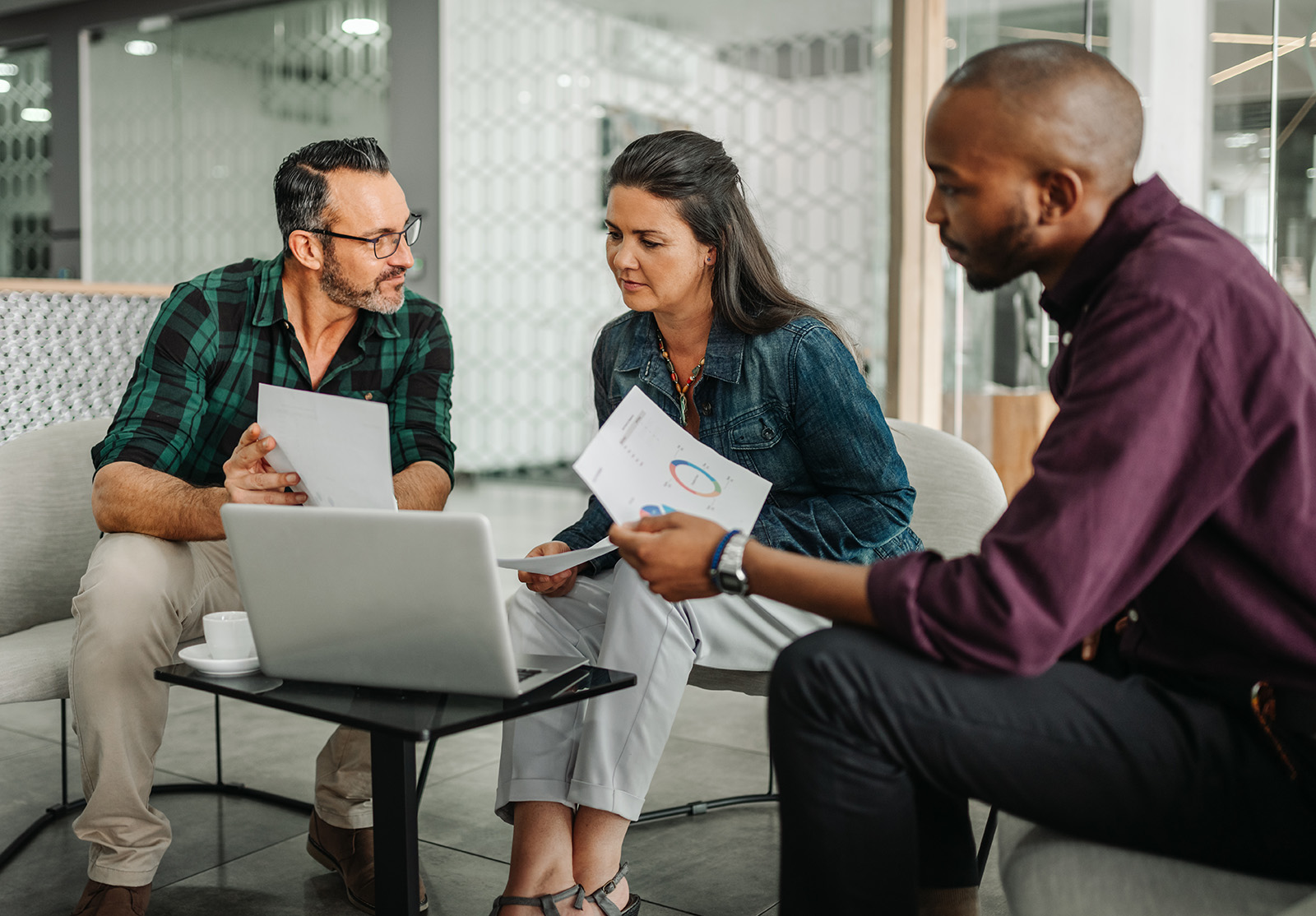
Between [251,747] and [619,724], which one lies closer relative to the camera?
[619,724]

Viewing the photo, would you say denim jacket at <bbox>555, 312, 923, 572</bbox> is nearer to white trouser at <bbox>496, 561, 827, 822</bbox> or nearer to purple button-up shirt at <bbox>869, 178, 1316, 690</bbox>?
white trouser at <bbox>496, 561, 827, 822</bbox>

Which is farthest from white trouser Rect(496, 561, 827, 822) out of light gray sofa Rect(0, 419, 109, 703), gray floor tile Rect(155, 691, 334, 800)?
gray floor tile Rect(155, 691, 334, 800)

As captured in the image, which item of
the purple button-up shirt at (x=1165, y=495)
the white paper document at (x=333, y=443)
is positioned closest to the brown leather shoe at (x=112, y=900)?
the white paper document at (x=333, y=443)

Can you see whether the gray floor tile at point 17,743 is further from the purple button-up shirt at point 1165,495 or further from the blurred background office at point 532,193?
the purple button-up shirt at point 1165,495

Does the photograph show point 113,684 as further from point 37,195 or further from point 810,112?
point 37,195

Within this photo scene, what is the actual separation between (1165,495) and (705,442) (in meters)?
0.89

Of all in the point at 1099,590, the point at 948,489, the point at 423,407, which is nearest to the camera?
the point at 1099,590

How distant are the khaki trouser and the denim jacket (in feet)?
1.94

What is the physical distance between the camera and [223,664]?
1251 mm

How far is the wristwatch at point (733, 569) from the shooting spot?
1080mm

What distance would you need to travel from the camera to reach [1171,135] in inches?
125

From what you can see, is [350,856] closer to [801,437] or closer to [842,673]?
[801,437]

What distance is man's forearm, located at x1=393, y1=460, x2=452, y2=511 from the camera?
1879 millimetres

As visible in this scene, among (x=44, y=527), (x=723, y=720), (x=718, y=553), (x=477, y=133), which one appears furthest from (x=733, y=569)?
(x=477, y=133)
